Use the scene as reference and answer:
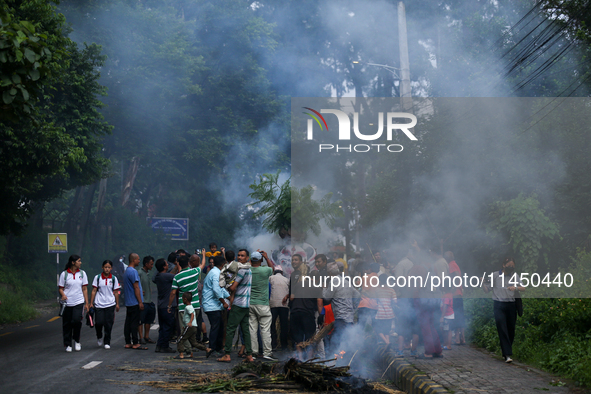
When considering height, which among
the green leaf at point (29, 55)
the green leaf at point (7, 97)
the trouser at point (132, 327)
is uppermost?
the green leaf at point (29, 55)

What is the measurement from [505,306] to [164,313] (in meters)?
5.11

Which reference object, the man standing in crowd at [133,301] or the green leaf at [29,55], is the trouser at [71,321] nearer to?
the man standing in crowd at [133,301]

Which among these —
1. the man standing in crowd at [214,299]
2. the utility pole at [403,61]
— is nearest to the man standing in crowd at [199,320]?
the man standing in crowd at [214,299]

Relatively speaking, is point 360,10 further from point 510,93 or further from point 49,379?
point 49,379

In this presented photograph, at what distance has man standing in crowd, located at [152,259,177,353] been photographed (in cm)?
980

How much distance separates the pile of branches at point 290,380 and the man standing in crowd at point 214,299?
76.7 inches

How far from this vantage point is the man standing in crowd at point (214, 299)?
30.3 feet

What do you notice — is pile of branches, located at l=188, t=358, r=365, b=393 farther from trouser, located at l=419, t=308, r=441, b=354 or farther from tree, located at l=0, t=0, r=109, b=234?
tree, located at l=0, t=0, r=109, b=234

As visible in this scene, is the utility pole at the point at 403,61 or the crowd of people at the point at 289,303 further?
the utility pole at the point at 403,61

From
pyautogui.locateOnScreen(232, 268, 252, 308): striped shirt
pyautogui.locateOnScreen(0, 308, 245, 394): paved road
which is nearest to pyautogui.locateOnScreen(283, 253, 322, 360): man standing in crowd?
pyautogui.locateOnScreen(232, 268, 252, 308): striped shirt

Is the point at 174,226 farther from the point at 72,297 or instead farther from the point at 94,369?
the point at 94,369

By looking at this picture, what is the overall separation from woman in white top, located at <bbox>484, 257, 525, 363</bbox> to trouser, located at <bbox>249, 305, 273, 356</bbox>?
10.7 feet

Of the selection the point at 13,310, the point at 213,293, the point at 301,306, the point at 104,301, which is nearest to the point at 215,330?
the point at 213,293

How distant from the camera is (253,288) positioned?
916 centimetres
